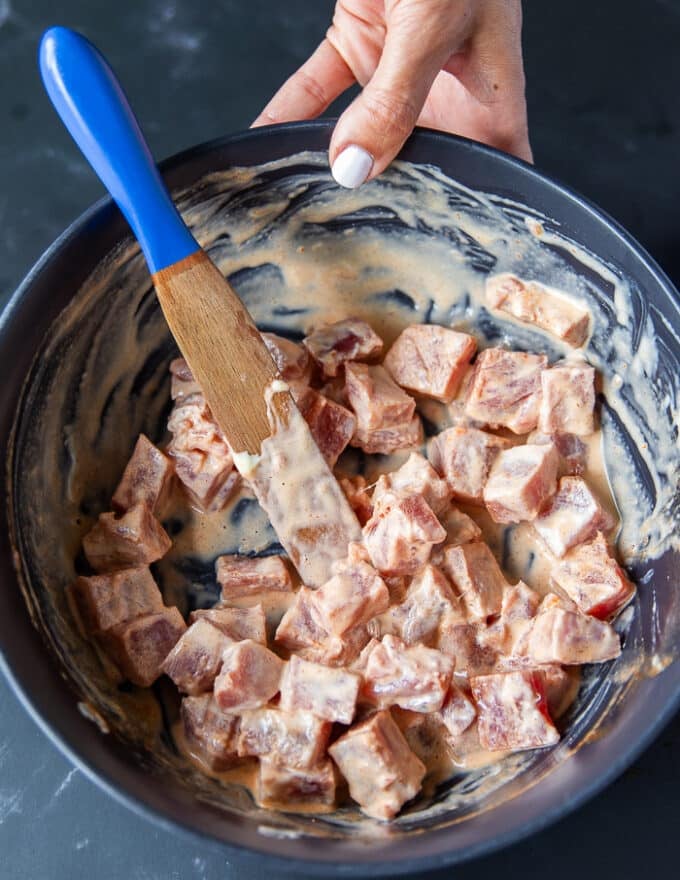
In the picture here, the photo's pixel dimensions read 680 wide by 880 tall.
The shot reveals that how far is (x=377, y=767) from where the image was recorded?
1.91m

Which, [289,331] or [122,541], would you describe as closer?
[122,541]

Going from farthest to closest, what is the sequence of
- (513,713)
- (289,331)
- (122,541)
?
(289,331) < (122,541) < (513,713)

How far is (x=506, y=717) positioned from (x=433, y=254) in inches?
43.7

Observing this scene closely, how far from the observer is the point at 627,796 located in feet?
7.13

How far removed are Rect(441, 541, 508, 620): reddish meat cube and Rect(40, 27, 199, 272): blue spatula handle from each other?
92cm

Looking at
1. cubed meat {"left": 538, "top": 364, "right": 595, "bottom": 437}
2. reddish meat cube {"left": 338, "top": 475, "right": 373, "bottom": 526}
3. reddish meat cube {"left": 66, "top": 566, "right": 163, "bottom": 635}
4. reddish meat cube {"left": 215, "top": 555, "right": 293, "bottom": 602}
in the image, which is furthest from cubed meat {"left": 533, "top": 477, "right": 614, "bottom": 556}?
reddish meat cube {"left": 66, "top": 566, "right": 163, "bottom": 635}

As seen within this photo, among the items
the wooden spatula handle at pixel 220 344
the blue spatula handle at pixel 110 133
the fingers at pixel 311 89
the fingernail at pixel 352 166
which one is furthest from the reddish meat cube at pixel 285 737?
the fingers at pixel 311 89

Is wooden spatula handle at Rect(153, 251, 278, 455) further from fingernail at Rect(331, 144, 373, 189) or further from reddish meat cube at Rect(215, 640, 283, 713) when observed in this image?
reddish meat cube at Rect(215, 640, 283, 713)

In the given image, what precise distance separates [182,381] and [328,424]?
38 cm

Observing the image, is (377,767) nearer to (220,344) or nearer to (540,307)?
(220,344)

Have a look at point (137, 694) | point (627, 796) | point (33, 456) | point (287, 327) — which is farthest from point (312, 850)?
point (287, 327)

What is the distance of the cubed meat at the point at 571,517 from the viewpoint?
219 cm

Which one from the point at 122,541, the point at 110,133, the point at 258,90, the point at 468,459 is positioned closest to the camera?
the point at 110,133

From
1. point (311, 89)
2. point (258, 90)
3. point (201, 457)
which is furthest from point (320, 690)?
point (258, 90)
